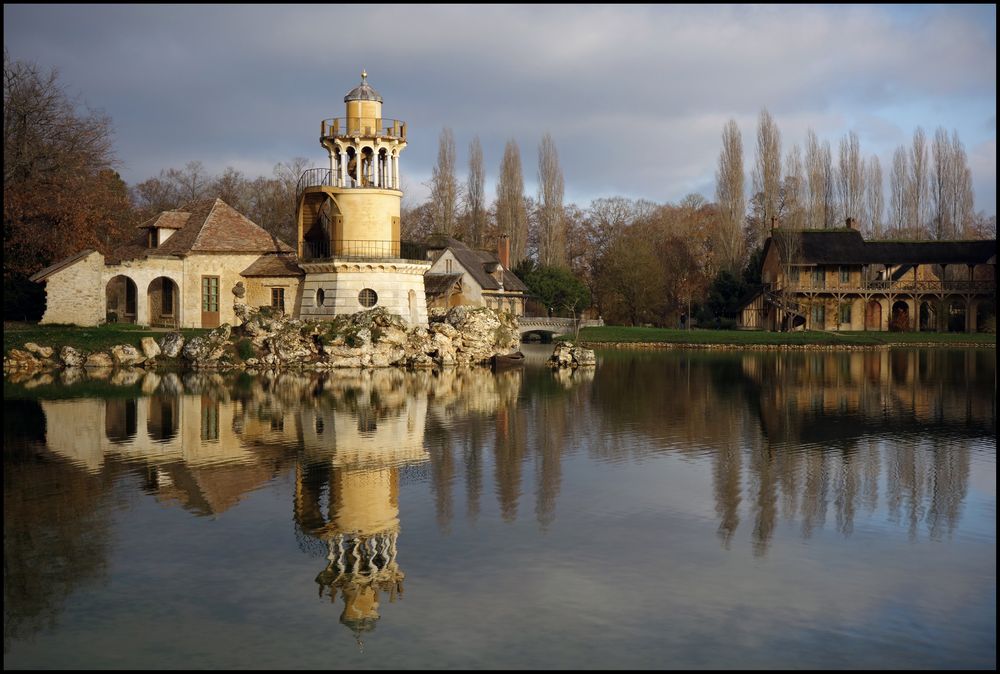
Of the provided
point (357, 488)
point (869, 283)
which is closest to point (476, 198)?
point (869, 283)

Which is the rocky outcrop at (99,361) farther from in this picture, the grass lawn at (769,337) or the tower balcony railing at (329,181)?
the grass lawn at (769,337)

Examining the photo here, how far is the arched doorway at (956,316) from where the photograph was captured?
210ft

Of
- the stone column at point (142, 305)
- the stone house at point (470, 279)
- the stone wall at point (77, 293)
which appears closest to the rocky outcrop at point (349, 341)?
the stone column at point (142, 305)

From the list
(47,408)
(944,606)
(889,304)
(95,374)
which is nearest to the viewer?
(944,606)

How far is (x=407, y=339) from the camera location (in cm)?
3972

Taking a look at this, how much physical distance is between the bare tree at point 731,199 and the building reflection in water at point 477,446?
3411 centimetres

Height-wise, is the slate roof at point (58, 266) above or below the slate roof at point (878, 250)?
below

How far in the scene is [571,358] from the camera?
136 ft

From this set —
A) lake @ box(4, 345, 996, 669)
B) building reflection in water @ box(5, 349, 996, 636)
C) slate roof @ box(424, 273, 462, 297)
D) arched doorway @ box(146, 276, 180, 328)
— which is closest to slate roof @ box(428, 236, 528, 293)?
slate roof @ box(424, 273, 462, 297)

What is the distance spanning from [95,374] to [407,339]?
12402 millimetres

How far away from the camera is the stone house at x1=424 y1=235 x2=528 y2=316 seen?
5144cm

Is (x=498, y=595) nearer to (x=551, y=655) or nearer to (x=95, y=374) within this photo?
(x=551, y=655)

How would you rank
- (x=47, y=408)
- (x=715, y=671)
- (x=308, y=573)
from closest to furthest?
(x=715, y=671)
(x=308, y=573)
(x=47, y=408)

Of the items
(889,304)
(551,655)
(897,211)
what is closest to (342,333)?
(551,655)
